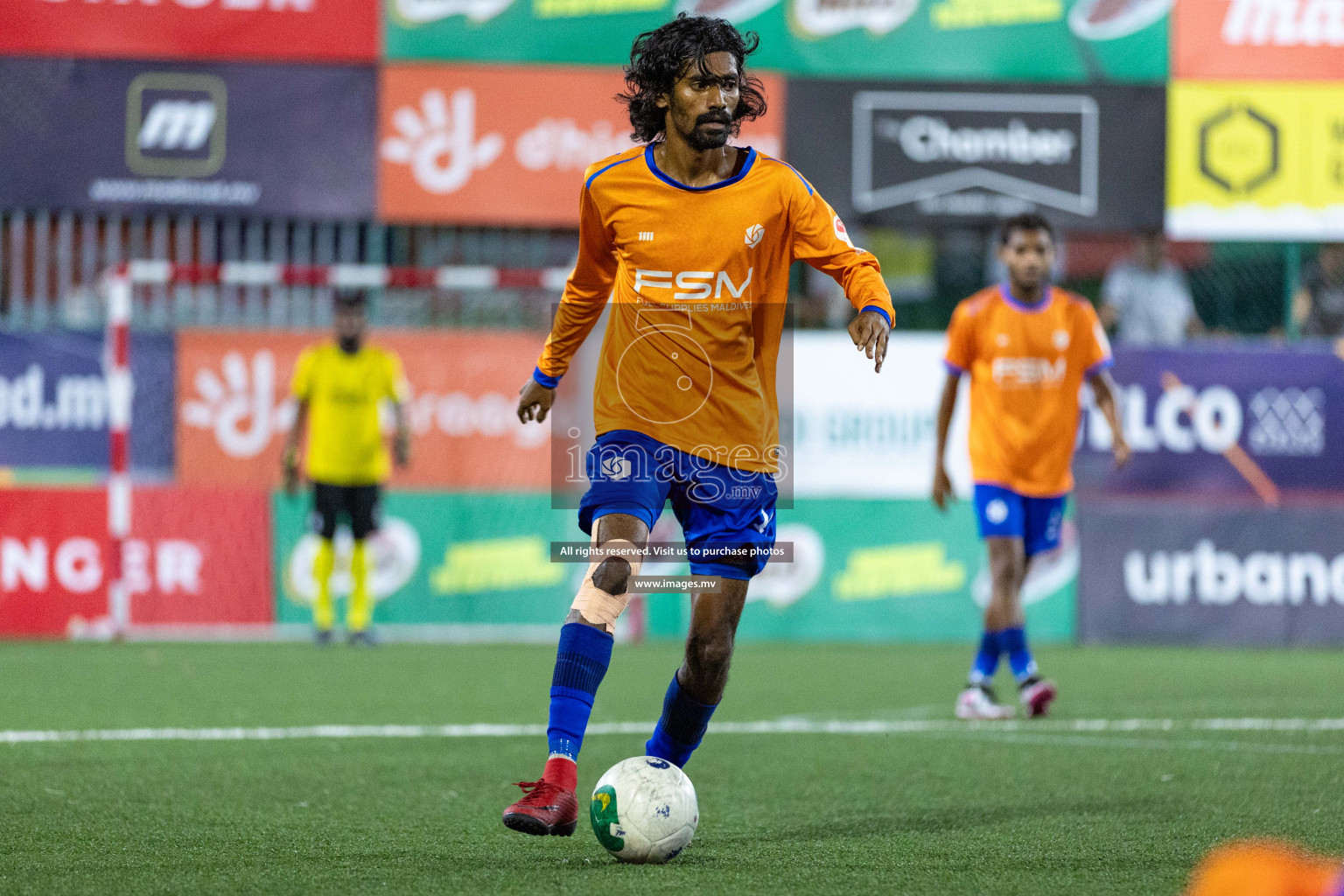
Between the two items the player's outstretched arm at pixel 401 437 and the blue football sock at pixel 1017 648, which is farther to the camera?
the player's outstretched arm at pixel 401 437

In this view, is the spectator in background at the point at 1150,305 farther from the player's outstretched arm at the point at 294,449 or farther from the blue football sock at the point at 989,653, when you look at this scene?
the player's outstretched arm at the point at 294,449

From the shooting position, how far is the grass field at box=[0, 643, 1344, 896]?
4.32 m

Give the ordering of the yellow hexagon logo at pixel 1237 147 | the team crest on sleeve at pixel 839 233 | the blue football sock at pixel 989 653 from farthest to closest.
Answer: the yellow hexagon logo at pixel 1237 147 < the blue football sock at pixel 989 653 < the team crest on sleeve at pixel 839 233

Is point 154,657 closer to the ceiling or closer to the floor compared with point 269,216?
closer to the floor

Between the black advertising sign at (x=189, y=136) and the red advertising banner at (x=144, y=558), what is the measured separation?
231 cm

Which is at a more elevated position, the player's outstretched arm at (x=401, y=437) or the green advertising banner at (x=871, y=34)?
the green advertising banner at (x=871, y=34)

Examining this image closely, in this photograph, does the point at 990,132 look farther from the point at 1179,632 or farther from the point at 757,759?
the point at 757,759

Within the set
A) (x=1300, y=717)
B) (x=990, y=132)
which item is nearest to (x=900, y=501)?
(x=990, y=132)

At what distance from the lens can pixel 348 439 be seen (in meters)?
12.0

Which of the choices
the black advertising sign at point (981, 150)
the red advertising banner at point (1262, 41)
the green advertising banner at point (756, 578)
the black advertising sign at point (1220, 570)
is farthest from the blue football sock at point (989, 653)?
the red advertising banner at point (1262, 41)

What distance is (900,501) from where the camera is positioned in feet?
42.0

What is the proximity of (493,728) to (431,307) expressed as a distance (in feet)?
19.7

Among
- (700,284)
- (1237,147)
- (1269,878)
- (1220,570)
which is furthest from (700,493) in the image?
(1237,147)

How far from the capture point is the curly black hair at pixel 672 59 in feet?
15.8
